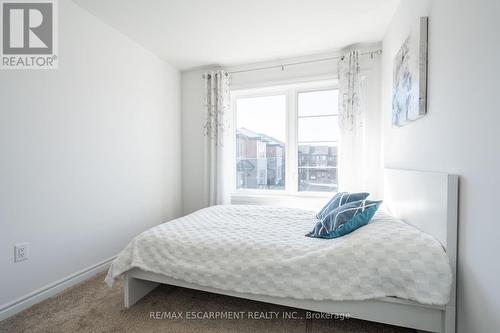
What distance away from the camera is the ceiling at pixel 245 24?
2.05 meters

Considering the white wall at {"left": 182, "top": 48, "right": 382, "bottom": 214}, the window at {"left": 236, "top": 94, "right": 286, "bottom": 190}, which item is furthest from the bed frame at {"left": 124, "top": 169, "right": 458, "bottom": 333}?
the window at {"left": 236, "top": 94, "right": 286, "bottom": 190}

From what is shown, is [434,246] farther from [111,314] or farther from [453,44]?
Answer: [111,314]

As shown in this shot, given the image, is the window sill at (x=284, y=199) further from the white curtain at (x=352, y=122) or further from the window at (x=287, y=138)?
the white curtain at (x=352, y=122)

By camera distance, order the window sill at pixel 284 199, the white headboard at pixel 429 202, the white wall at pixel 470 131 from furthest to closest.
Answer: the window sill at pixel 284 199
the white headboard at pixel 429 202
the white wall at pixel 470 131

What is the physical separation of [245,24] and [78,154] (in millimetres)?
1996

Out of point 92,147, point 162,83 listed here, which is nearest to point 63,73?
point 92,147

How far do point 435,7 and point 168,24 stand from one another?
2192mm

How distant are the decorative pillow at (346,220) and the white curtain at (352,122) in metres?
1.10

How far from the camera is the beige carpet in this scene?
4.92 feet

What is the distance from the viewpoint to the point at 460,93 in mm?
1160

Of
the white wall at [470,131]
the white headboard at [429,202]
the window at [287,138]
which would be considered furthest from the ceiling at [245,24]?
the white headboard at [429,202]

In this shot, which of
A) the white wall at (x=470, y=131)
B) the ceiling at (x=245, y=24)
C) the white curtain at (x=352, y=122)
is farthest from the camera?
the white curtain at (x=352, y=122)

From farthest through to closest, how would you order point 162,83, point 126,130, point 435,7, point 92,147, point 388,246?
point 162,83 → point 126,130 → point 92,147 → point 435,7 → point 388,246

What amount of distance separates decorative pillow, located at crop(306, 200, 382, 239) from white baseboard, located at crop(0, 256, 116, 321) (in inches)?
81.7
